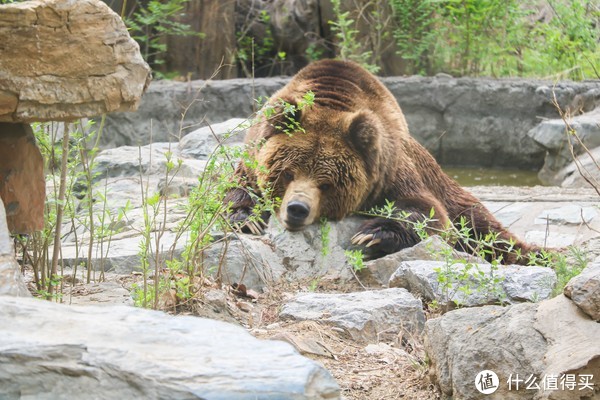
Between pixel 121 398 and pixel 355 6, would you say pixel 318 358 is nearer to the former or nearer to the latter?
pixel 121 398

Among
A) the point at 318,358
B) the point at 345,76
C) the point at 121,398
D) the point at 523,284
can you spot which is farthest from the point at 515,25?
the point at 121,398

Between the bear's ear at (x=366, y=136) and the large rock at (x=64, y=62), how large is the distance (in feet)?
10.5

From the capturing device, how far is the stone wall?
12914 millimetres

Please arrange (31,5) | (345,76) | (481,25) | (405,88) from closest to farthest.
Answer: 1. (31,5)
2. (345,76)
3. (405,88)
4. (481,25)

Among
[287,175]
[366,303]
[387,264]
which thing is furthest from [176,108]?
[366,303]

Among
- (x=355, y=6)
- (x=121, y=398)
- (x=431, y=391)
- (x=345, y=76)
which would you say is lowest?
(x=431, y=391)

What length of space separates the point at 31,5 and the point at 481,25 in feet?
37.1

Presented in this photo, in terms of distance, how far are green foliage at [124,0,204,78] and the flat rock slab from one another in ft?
31.2

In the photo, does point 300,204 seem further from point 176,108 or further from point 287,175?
point 176,108

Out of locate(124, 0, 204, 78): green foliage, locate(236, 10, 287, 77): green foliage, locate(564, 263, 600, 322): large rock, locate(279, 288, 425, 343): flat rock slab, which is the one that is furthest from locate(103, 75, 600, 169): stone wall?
locate(564, 263, 600, 322): large rock

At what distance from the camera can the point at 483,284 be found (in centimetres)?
482

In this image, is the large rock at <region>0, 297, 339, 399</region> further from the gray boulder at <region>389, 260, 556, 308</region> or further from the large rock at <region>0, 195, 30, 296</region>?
the gray boulder at <region>389, 260, 556, 308</region>

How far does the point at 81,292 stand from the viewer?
4875 millimetres

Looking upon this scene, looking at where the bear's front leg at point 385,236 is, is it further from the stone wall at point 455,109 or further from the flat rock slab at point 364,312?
the stone wall at point 455,109
